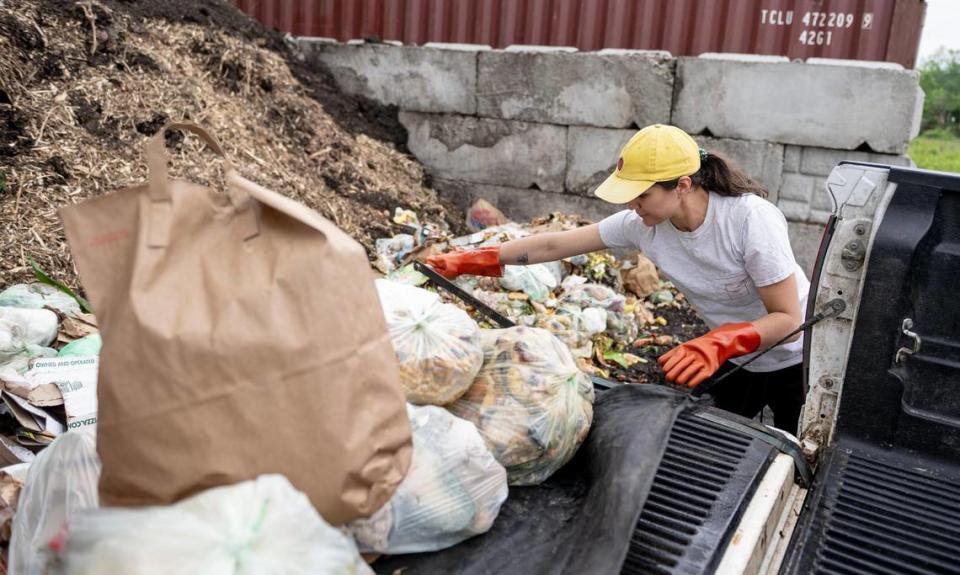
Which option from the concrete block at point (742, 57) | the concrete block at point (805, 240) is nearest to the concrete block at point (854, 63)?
the concrete block at point (742, 57)

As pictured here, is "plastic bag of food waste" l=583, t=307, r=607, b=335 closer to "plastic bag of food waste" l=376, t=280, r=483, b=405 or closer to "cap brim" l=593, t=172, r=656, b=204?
"cap brim" l=593, t=172, r=656, b=204

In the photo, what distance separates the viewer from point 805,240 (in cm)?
596

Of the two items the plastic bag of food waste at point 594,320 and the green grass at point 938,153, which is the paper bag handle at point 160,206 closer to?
the plastic bag of food waste at point 594,320

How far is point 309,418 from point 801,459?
4.66 feet

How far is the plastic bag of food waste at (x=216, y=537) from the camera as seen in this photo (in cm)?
110

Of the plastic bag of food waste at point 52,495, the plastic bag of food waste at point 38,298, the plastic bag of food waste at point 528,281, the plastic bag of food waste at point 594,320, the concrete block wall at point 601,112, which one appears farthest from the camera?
the concrete block wall at point 601,112

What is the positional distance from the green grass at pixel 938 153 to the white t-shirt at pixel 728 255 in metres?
A: 11.6

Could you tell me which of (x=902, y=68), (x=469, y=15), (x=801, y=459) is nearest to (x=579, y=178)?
(x=469, y=15)

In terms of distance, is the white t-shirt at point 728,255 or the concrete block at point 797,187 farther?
the concrete block at point 797,187

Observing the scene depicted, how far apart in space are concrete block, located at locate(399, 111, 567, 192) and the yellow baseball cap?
384 cm

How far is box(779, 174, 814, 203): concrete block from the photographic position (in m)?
5.87

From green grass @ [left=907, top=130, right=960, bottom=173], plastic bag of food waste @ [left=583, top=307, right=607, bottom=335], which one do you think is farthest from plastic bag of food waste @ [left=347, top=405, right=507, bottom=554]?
green grass @ [left=907, top=130, right=960, bottom=173]

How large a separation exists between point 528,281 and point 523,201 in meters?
1.77

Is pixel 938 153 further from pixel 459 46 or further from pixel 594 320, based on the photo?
pixel 594 320
